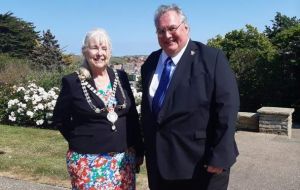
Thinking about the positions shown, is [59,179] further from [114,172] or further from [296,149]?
[296,149]

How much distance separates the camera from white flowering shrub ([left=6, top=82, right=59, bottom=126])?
31.3ft

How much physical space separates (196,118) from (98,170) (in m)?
0.88

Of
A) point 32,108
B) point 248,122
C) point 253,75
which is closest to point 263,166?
point 248,122

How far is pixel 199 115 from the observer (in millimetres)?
2812

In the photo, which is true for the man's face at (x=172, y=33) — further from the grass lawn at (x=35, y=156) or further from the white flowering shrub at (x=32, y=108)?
the white flowering shrub at (x=32, y=108)

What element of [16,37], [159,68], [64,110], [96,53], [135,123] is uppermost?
[16,37]

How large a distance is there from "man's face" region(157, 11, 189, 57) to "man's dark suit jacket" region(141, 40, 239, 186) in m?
0.09

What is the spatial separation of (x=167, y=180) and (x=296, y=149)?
5.58 metres

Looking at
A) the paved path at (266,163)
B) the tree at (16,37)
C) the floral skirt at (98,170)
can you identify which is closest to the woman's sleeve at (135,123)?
the floral skirt at (98,170)

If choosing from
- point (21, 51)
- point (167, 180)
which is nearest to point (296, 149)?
point (167, 180)

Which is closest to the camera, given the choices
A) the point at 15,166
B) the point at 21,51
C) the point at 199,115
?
the point at 199,115

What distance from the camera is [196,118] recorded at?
2818 millimetres

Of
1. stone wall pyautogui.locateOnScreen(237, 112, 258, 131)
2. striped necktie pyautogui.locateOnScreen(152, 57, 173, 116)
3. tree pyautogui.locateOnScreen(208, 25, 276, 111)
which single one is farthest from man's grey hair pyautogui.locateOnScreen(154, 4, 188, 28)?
tree pyautogui.locateOnScreen(208, 25, 276, 111)

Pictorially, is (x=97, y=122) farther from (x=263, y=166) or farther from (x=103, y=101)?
(x=263, y=166)
